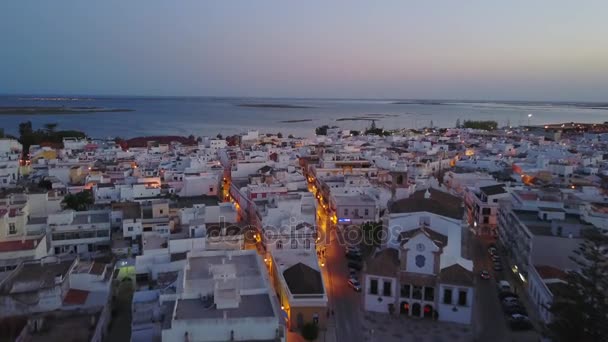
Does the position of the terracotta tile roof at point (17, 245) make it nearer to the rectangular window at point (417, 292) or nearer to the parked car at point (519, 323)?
the rectangular window at point (417, 292)

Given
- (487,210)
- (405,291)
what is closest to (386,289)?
(405,291)

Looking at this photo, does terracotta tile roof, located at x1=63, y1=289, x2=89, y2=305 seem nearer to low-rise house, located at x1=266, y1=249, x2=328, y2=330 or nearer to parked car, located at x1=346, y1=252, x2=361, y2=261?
low-rise house, located at x1=266, y1=249, x2=328, y2=330

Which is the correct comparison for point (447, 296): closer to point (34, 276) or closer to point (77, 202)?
point (34, 276)

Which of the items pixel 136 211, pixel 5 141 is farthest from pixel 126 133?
pixel 136 211

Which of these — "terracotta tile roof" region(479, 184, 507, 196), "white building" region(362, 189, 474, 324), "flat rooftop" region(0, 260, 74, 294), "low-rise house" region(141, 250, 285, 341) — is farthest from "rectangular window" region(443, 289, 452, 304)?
"flat rooftop" region(0, 260, 74, 294)

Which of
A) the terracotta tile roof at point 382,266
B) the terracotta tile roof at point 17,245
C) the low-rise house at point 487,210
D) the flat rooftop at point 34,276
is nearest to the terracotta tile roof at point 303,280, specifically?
the terracotta tile roof at point 382,266
